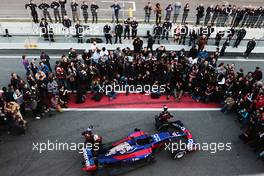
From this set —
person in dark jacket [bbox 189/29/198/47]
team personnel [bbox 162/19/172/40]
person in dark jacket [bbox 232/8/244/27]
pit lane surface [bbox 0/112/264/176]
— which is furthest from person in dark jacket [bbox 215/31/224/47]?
pit lane surface [bbox 0/112/264/176]

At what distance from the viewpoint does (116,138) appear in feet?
41.5

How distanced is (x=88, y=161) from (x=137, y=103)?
448 centimetres

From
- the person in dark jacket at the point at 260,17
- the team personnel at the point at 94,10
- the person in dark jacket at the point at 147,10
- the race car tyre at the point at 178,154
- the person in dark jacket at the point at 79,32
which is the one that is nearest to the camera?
the race car tyre at the point at 178,154

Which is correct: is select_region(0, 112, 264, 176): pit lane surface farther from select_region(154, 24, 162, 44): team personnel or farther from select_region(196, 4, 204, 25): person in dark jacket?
select_region(196, 4, 204, 25): person in dark jacket

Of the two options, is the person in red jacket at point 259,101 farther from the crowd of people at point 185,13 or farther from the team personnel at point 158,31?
the crowd of people at point 185,13

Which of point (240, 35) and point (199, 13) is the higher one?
point (199, 13)

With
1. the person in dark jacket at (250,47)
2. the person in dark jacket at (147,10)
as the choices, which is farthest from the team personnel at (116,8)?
the person in dark jacket at (250,47)

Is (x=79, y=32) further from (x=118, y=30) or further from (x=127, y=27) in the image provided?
(x=127, y=27)

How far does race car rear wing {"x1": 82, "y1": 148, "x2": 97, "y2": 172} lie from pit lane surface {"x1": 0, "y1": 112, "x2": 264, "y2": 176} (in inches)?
25.8

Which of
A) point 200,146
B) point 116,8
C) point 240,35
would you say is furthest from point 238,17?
point 200,146

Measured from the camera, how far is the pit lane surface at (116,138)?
37.4ft

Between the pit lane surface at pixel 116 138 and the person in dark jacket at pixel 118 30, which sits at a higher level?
the person in dark jacket at pixel 118 30

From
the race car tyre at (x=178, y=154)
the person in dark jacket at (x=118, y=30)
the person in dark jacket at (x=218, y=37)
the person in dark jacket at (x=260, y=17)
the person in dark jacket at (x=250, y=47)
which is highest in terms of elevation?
the person in dark jacket at (x=260, y=17)

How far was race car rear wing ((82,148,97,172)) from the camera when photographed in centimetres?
1083
